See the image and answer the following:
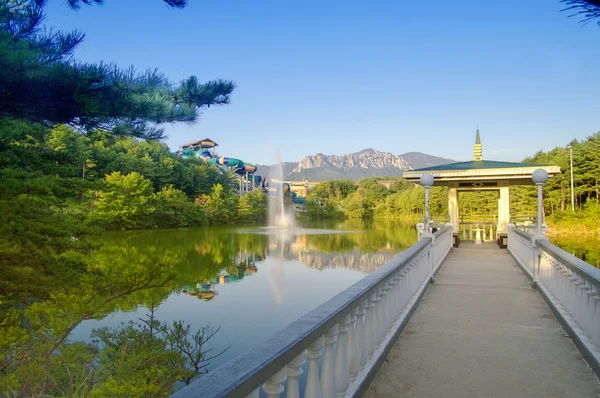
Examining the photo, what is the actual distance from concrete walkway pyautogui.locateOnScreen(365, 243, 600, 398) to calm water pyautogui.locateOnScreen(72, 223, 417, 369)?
122 inches

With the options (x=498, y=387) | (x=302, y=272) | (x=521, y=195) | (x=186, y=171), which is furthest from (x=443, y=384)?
(x=186, y=171)

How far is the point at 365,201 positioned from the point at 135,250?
49.5 m

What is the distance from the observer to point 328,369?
7.29ft

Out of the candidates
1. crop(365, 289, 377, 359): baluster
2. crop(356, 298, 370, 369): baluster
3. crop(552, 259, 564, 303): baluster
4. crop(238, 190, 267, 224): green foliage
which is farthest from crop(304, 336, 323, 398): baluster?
crop(238, 190, 267, 224): green foliage

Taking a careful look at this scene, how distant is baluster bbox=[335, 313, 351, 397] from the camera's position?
2398 millimetres

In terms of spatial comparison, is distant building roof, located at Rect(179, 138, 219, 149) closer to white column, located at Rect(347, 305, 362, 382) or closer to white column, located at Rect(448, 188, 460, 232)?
white column, located at Rect(448, 188, 460, 232)

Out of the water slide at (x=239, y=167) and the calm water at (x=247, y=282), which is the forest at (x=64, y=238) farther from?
the water slide at (x=239, y=167)

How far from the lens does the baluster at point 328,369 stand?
219 centimetres

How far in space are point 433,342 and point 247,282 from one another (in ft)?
36.9

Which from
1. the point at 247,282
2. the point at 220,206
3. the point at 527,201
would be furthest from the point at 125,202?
the point at 527,201

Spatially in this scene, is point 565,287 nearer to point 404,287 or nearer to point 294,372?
point 404,287

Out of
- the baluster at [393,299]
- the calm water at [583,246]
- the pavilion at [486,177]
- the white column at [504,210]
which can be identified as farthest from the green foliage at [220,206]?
the baluster at [393,299]

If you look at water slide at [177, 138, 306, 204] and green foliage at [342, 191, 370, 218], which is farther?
green foliage at [342, 191, 370, 218]

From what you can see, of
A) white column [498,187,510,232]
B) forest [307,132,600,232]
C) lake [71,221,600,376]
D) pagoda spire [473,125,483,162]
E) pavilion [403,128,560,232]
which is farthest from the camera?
forest [307,132,600,232]
